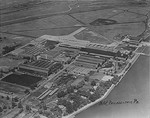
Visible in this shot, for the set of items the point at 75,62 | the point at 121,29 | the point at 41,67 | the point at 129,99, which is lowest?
the point at 121,29

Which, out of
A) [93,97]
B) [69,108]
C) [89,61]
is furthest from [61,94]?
[89,61]

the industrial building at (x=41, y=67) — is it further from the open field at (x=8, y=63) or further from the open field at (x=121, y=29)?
the open field at (x=121, y=29)

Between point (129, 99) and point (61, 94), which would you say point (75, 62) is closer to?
point (61, 94)

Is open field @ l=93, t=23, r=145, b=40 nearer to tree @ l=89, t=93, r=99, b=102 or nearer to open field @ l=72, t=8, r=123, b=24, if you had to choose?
open field @ l=72, t=8, r=123, b=24

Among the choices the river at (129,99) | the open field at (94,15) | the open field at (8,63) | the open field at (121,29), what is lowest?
the open field at (121,29)

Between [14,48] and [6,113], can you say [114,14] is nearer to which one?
[14,48]

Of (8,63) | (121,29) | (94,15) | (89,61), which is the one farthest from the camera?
(94,15)

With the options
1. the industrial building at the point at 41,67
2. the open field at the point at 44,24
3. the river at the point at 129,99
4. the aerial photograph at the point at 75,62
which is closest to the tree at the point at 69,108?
the aerial photograph at the point at 75,62

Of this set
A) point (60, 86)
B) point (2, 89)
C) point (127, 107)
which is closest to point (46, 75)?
point (60, 86)
